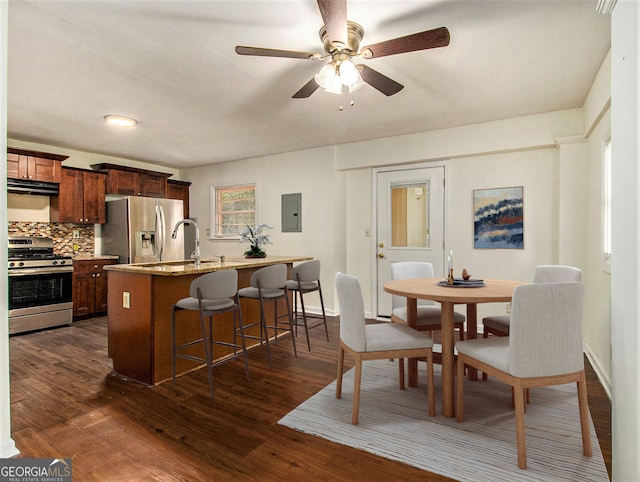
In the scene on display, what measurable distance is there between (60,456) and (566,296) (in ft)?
9.10

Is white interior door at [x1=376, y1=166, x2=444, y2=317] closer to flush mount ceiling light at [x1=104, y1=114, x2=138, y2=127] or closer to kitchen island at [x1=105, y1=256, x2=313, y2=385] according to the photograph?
kitchen island at [x1=105, y1=256, x2=313, y2=385]

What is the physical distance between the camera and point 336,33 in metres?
1.95

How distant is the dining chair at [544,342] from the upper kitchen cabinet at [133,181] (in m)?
5.75

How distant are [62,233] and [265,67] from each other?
4.37m

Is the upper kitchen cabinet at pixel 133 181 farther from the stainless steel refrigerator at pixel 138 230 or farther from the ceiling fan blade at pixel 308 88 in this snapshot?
the ceiling fan blade at pixel 308 88

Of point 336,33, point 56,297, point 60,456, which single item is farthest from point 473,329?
point 56,297

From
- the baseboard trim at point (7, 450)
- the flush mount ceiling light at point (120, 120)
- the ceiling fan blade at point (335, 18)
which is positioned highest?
the flush mount ceiling light at point (120, 120)

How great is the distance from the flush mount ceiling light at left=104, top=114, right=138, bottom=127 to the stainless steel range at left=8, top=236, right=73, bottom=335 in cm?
197

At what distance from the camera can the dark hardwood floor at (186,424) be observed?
5.89 feet

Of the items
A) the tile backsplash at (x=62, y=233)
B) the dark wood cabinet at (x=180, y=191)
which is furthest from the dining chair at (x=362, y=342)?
the dark wood cabinet at (x=180, y=191)

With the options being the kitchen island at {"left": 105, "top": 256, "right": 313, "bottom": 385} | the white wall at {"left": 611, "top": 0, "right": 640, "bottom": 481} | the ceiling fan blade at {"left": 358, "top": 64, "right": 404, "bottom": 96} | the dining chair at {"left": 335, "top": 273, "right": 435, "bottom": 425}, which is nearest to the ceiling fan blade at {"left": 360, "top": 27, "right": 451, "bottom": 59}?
the ceiling fan blade at {"left": 358, "top": 64, "right": 404, "bottom": 96}

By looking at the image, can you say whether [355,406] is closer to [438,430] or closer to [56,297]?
[438,430]

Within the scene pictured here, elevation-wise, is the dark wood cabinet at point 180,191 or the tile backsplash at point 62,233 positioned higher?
the dark wood cabinet at point 180,191

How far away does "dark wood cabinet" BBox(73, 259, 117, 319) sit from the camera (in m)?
4.91
